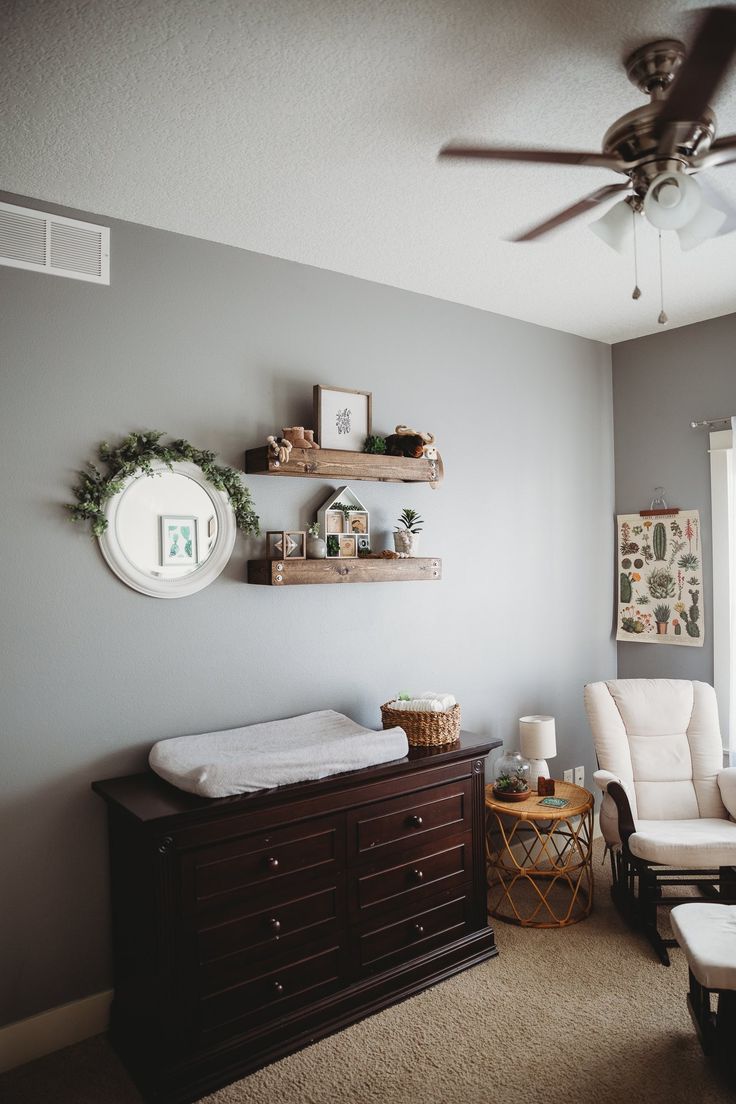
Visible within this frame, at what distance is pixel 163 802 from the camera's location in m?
2.27

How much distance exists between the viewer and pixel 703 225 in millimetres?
1857

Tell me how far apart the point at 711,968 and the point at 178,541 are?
2085mm

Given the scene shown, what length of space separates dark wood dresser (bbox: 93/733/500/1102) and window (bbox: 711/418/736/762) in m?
1.58

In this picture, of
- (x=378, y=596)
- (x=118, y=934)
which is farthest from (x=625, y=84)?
(x=118, y=934)

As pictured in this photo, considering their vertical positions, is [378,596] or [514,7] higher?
[514,7]

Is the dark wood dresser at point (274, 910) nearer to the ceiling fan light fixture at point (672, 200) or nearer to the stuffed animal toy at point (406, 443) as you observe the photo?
the stuffed animal toy at point (406, 443)

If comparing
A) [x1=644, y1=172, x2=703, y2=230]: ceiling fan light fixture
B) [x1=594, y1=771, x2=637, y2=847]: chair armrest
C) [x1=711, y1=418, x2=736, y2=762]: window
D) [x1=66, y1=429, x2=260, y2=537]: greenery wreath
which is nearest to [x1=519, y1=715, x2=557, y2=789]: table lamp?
[x1=594, y1=771, x2=637, y2=847]: chair armrest

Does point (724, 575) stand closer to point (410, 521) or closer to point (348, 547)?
point (410, 521)

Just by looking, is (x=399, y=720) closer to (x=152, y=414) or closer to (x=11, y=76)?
(x=152, y=414)

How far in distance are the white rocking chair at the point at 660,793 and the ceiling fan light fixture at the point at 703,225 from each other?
2143mm

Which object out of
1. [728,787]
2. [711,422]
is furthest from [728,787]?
[711,422]

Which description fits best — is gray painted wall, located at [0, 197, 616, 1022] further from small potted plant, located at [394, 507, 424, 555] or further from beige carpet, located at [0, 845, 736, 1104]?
beige carpet, located at [0, 845, 736, 1104]

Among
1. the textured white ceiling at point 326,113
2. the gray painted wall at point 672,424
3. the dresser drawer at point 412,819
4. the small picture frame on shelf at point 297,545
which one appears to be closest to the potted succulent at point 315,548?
the small picture frame on shelf at point 297,545

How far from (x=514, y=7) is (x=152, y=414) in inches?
64.7
